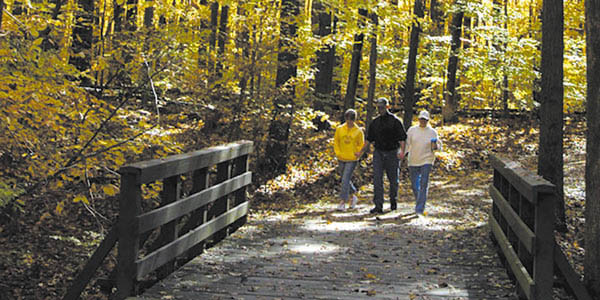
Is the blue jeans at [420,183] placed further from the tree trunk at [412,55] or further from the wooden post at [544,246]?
the tree trunk at [412,55]

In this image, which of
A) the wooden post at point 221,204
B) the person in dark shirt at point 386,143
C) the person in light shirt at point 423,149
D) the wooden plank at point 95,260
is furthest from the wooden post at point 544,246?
the person in dark shirt at point 386,143

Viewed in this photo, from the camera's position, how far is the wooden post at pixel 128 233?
17.0 ft

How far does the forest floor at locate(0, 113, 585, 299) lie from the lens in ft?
33.5

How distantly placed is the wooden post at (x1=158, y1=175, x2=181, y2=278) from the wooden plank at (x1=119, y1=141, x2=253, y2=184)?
124mm

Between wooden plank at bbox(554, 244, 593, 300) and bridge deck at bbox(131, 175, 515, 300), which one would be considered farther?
bridge deck at bbox(131, 175, 515, 300)

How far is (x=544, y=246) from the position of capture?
4934 millimetres

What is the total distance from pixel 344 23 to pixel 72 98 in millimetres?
11214

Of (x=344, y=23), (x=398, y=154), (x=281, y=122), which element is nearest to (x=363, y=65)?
(x=344, y=23)

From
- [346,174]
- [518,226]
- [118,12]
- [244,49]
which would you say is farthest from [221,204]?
[244,49]

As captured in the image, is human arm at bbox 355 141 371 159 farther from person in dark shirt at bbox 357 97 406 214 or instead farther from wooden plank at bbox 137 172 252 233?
wooden plank at bbox 137 172 252 233

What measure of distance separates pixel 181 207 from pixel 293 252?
2217 mm

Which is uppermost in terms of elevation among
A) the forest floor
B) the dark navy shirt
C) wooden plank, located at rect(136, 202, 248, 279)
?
the dark navy shirt

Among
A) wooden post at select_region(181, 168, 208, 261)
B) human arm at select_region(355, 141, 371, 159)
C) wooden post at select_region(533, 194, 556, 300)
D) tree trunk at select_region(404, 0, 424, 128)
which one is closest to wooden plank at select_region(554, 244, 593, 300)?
wooden post at select_region(533, 194, 556, 300)

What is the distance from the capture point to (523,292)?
5516 mm
